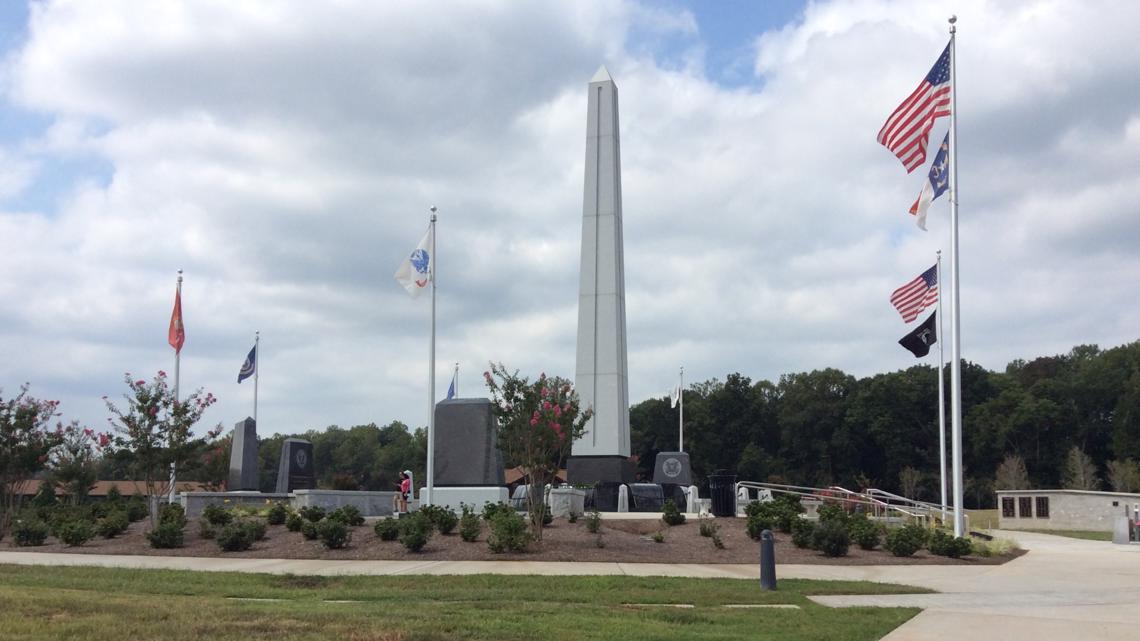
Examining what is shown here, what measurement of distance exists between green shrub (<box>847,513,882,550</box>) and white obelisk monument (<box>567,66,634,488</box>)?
48.0 ft

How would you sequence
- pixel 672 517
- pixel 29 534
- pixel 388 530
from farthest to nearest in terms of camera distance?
pixel 672 517
pixel 29 534
pixel 388 530

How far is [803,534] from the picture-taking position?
19.6m

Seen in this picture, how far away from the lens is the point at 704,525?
2173cm

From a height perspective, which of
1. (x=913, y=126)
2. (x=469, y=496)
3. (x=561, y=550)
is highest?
(x=913, y=126)

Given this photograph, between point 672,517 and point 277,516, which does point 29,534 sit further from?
point 672,517

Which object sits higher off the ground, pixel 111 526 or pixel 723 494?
pixel 723 494

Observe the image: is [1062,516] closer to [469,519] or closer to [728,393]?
[469,519]

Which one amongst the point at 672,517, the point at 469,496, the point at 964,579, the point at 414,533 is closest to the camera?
the point at 964,579

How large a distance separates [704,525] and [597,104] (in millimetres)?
17824

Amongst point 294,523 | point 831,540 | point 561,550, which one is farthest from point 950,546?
point 294,523

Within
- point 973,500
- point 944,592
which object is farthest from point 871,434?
point 944,592

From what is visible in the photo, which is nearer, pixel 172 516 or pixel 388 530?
pixel 388 530

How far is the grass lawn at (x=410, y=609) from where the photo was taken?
29.6 ft

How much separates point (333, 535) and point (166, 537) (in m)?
3.89
